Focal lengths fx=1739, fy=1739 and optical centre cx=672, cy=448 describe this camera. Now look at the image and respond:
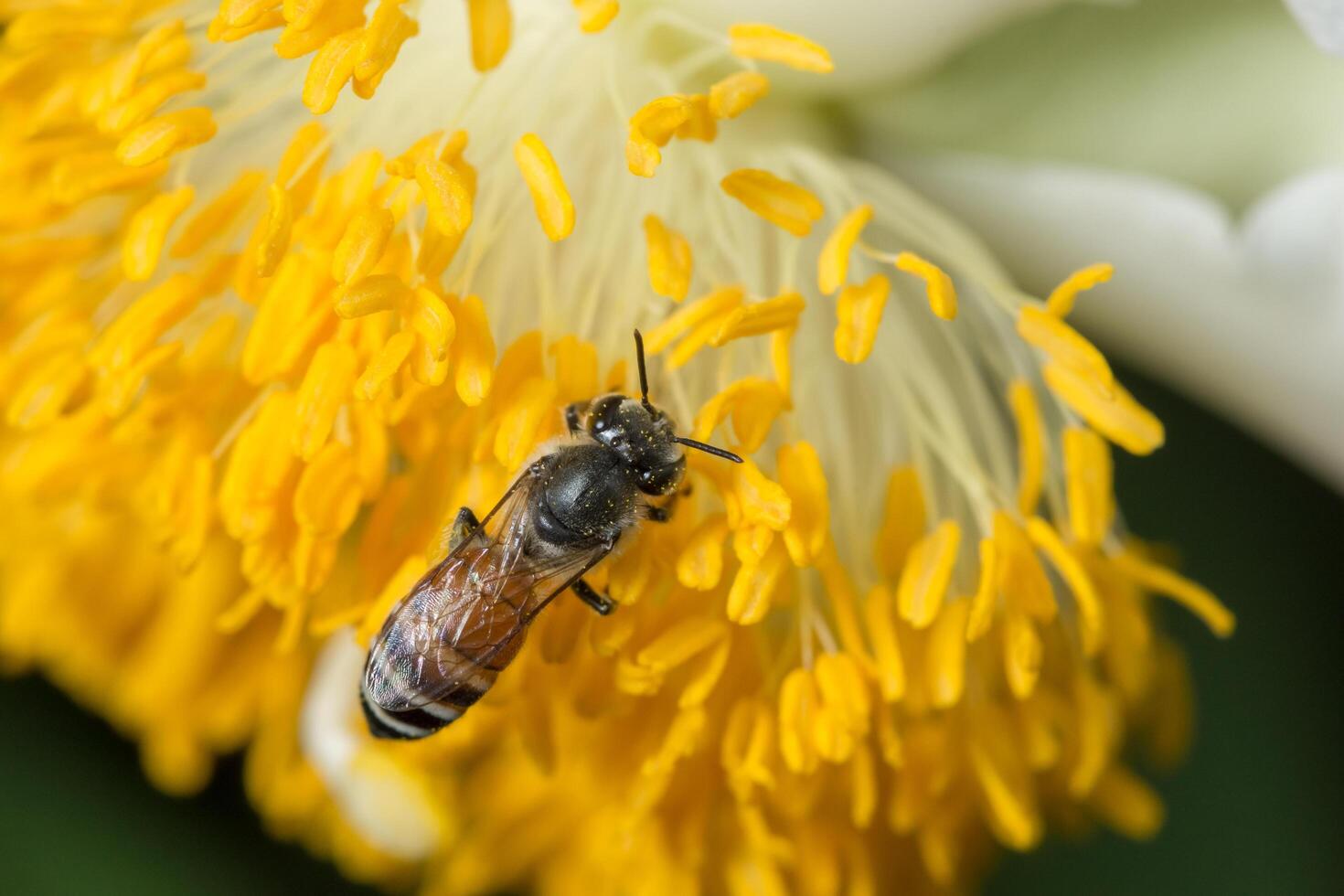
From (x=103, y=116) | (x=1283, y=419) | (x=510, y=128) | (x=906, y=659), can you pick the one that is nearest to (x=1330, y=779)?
(x=1283, y=419)

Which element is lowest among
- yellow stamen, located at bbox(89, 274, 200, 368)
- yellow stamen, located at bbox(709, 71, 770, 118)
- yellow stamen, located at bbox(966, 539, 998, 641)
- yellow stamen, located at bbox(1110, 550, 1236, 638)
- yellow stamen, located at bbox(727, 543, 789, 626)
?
yellow stamen, located at bbox(1110, 550, 1236, 638)

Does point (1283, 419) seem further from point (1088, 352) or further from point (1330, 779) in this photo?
point (1330, 779)

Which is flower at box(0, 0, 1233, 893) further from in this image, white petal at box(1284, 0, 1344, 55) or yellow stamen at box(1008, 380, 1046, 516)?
white petal at box(1284, 0, 1344, 55)

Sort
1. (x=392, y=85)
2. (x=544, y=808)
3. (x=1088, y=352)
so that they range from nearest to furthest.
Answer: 1. (x=1088, y=352)
2. (x=392, y=85)
3. (x=544, y=808)

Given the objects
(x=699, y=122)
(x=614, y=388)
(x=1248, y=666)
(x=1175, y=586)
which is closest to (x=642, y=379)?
(x=614, y=388)

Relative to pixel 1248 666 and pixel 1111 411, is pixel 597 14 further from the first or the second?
pixel 1248 666

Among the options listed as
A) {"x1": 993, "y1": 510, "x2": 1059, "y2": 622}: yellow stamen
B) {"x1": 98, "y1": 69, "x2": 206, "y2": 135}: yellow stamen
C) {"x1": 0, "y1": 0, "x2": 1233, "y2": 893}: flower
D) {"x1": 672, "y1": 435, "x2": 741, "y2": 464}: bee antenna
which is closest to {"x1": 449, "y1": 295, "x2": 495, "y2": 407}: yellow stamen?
{"x1": 0, "y1": 0, "x2": 1233, "y2": 893}: flower
